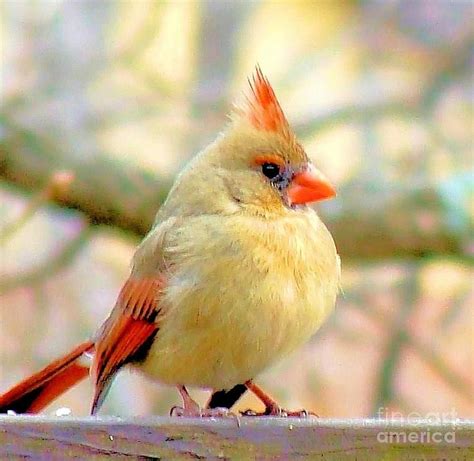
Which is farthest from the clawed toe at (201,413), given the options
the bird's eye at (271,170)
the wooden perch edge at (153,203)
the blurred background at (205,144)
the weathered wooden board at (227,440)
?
the wooden perch edge at (153,203)

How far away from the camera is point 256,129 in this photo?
254cm

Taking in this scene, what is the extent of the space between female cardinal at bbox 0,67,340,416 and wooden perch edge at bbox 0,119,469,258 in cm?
142

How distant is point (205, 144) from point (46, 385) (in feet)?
7.04

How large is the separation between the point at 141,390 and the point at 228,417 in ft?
8.31

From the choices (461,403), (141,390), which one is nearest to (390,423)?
(141,390)

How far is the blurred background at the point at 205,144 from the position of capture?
4.10m

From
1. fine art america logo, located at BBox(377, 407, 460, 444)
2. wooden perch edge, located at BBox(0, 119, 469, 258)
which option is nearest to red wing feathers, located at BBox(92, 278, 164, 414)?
fine art america logo, located at BBox(377, 407, 460, 444)

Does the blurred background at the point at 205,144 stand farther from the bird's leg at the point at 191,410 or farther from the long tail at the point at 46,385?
the bird's leg at the point at 191,410

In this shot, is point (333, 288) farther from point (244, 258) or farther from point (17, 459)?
point (17, 459)

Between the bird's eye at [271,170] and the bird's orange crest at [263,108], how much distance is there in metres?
0.09

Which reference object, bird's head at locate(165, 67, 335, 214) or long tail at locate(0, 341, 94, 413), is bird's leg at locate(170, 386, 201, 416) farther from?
bird's head at locate(165, 67, 335, 214)

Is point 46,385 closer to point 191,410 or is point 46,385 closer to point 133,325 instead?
point 133,325

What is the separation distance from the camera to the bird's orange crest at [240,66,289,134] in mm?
2387

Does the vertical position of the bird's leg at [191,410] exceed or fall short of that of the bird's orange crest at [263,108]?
it falls short
